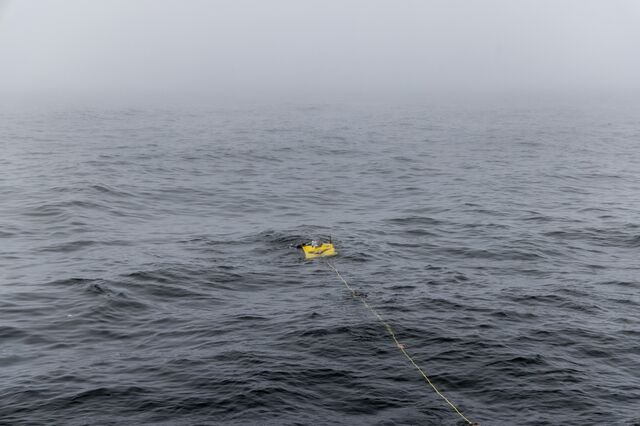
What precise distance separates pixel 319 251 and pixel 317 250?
0.49ft

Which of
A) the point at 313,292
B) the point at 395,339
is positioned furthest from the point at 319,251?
the point at 395,339

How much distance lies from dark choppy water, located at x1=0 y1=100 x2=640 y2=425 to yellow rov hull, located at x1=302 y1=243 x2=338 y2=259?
43.6 inches

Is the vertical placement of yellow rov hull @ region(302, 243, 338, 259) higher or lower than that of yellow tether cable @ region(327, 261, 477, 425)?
higher

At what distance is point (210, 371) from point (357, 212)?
30.6m

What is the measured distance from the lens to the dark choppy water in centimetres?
2514

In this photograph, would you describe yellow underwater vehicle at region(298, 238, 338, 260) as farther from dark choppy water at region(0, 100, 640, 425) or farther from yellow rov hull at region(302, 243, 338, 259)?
dark choppy water at region(0, 100, 640, 425)

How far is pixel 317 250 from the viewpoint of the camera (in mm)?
42281

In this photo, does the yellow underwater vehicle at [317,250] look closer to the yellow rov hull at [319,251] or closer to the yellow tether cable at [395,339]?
the yellow rov hull at [319,251]

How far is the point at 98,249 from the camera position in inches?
1732

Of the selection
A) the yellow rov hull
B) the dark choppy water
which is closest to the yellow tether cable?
the dark choppy water

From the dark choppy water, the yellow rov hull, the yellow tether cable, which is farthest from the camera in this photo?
the yellow rov hull

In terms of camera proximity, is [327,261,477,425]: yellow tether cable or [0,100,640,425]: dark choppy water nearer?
[327,261,477,425]: yellow tether cable

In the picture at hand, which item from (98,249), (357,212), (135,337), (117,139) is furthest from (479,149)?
(135,337)

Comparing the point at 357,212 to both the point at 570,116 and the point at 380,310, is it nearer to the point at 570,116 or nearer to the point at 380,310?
the point at 380,310
